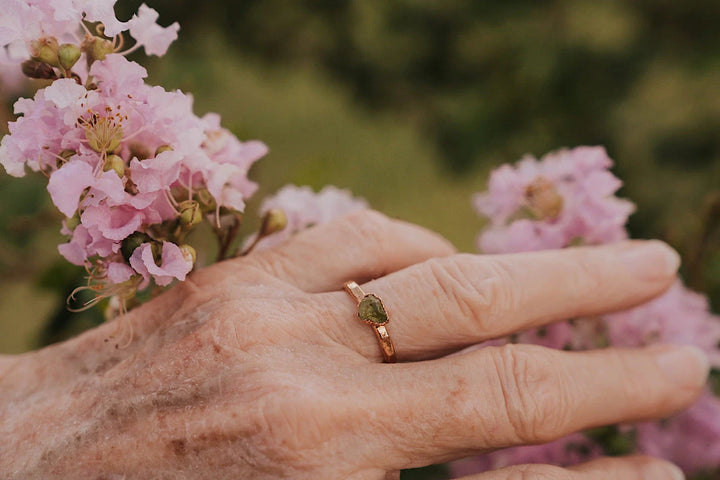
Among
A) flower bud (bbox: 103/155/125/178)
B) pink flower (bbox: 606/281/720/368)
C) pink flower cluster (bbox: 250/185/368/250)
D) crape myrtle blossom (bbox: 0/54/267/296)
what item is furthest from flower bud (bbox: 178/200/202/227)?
pink flower (bbox: 606/281/720/368)

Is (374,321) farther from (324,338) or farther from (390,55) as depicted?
(390,55)

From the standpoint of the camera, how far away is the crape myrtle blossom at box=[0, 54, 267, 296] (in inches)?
40.3

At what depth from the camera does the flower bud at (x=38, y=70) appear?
1101 mm

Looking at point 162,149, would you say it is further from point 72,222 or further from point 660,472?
point 660,472

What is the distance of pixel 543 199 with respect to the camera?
59.6 inches

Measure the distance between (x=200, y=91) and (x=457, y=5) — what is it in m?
1.32

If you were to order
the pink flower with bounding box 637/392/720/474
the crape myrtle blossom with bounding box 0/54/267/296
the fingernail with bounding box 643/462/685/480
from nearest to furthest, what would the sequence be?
the crape myrtle blossom with bounding box 0/54/267/296
the fingernail with bounding box 643/462/685/480
the pink flower with bounding box 637/392/720/474

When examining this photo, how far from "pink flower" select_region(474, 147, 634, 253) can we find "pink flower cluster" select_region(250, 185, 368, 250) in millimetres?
378

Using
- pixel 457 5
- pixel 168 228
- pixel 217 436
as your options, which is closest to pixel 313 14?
pixel 457 5

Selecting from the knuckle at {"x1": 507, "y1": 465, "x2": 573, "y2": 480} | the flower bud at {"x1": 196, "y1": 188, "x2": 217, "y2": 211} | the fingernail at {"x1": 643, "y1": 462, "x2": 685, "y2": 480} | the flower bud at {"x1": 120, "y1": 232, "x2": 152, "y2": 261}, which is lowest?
the knuckle at {"x1": 507, "y1": 465, "x2": 573, "y2": 480}

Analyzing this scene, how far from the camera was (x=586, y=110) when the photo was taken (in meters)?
2.98

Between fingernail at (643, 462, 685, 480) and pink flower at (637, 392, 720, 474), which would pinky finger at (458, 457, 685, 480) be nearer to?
fingernail at (643, 462, 685, 480)

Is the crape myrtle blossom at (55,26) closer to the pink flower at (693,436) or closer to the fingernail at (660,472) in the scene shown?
the fingernail at (660,472)

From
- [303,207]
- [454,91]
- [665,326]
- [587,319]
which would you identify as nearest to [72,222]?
[303,207]
